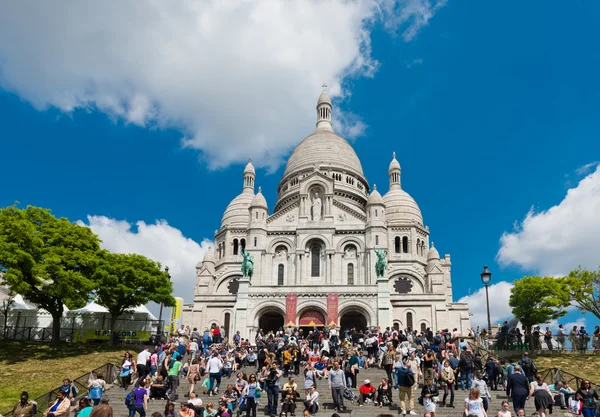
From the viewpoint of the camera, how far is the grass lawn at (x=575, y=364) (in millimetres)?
26562

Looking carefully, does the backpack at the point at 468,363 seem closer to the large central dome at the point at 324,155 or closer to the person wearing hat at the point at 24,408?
the person wearing hat at the point at 24,408

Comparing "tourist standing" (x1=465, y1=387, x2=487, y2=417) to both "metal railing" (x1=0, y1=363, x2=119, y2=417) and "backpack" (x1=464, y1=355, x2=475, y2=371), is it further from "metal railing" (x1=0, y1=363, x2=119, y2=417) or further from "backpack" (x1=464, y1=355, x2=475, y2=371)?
"metal railing" (x1=0, y1=363, x2=119, y2=417)

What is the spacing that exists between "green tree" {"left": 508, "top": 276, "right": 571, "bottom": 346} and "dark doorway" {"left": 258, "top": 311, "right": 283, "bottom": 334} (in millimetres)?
20401

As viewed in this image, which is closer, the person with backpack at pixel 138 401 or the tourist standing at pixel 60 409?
the tourist standing at pixel 60 409

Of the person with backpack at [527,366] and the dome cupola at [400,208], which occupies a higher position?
the dome cupola at [400,208]

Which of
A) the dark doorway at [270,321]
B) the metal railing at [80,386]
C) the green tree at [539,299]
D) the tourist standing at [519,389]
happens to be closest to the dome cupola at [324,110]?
the dark doorway at [270,321]

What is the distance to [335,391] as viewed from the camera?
18266 millimetres

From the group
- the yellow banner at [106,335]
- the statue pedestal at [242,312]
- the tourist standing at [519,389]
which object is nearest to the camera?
the tourist standing at [519,389]

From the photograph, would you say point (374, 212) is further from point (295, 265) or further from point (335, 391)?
point (335, 391)

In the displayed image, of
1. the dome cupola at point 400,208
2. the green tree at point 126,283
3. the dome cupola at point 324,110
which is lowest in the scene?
the green tree at point 126,283

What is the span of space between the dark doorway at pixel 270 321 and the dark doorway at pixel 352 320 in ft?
19.2

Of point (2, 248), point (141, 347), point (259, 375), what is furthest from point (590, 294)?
point (2, 248)

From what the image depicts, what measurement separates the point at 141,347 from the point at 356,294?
18505 millimetres

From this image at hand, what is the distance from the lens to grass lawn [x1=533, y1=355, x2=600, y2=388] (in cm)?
2656
